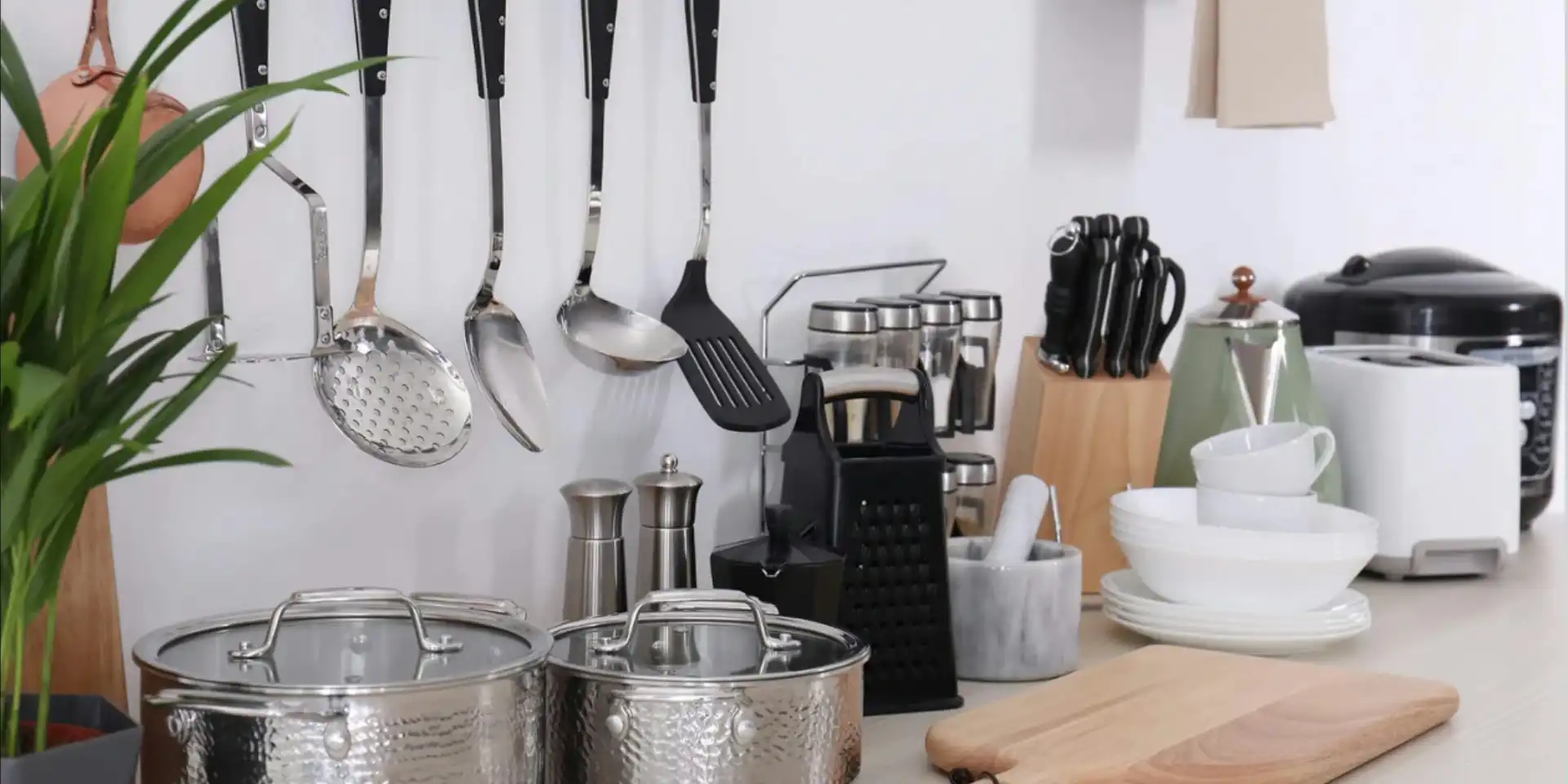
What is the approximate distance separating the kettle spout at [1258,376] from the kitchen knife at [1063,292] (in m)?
0.20

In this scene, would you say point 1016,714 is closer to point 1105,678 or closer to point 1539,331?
point 1105,678

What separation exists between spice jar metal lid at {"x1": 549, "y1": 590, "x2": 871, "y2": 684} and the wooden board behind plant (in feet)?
0.77

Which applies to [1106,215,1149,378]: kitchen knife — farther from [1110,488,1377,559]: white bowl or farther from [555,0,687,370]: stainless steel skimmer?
[555,0,687,370]: stainless steel skimmer

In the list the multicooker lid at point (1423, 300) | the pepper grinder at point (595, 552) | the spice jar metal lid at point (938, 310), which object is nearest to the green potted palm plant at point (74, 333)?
the pepper grinder at point (595, 552)

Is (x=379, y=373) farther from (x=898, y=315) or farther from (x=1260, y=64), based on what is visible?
(x=1260, y=64)

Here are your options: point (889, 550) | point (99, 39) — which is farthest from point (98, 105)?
point (889, 550)

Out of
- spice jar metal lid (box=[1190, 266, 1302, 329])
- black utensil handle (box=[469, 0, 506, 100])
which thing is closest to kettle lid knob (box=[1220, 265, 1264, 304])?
spice jar metal lid (box=[1190, 266, 1302, 329])

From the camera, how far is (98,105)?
0.87 m

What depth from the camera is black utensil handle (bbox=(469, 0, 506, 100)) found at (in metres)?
1.12

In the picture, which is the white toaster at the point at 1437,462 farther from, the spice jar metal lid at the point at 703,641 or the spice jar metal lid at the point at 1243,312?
the spice jar metal lid at the point at 703,641

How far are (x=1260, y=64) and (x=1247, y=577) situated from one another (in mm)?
628

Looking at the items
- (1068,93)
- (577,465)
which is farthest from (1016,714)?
(1068,93)

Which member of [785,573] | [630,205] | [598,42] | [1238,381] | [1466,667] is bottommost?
[1466,667]

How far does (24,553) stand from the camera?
2.37 ft
